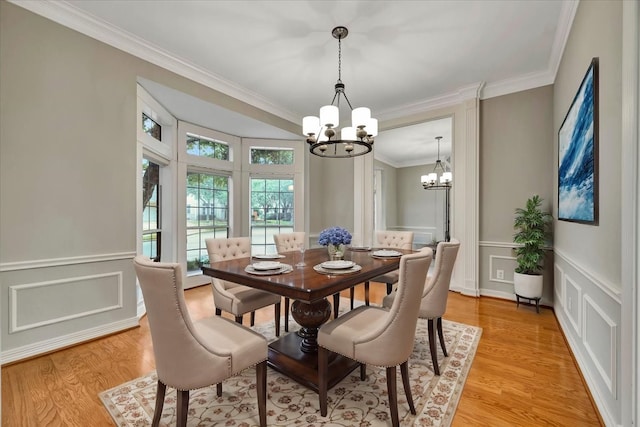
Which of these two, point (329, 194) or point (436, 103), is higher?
point (436, 103)

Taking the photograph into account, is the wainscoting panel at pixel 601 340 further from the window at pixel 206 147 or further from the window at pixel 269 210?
the window at pixel 206 147

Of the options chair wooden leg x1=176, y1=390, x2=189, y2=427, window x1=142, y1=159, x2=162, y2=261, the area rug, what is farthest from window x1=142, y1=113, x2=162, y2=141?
chair wooden leg x1=176, y1=390, x2=189, y2=427

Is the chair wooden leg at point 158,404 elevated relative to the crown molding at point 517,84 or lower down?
lower down

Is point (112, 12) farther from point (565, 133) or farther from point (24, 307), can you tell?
point (565, 133)

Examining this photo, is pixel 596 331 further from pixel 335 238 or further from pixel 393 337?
pixel 335 238

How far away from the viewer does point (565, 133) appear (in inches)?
99.1

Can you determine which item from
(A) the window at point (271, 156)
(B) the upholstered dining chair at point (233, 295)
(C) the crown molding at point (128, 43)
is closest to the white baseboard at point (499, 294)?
(B) the upholstered dining chair at point (233, 295)

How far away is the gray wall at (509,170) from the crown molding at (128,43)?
3.40m

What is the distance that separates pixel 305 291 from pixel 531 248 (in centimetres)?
315

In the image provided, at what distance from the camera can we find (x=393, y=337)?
146 centimetres

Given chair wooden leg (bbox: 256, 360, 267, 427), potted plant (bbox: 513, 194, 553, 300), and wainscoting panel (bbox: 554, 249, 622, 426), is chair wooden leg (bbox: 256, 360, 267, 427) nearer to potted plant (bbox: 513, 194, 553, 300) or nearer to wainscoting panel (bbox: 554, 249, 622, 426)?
wainscoting panel (bbox: 554, 249, 622, 426)

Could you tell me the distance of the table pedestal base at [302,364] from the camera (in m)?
1.87

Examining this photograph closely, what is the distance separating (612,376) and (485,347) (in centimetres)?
104

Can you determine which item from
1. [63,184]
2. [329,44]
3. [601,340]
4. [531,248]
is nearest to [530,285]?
[531,248]
